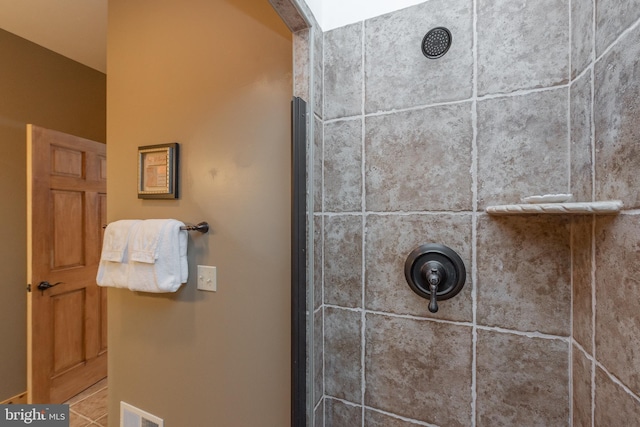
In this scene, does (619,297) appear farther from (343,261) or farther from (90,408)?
(90,408)

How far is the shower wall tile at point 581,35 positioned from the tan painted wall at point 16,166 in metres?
3.08

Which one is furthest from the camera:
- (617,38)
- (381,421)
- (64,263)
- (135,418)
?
(64,263)

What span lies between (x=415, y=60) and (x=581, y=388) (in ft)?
3.14

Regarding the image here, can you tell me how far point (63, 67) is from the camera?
2.25 metres

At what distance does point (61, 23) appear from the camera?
1.86 meters

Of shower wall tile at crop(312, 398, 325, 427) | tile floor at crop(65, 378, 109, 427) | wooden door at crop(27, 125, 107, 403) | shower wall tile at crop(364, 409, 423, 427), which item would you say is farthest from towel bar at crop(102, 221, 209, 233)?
tile floor at crop(65, 378, 109, 427)

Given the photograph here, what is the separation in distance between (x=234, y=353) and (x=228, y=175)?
0.79 meters

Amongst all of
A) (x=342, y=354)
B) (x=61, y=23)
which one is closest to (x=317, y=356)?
(x=342, y=354)

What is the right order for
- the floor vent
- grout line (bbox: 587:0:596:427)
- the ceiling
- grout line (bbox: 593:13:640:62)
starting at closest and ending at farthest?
grout line (bbox: 593:13:640:62)
grout line (bbox: 587:0:596:427)
the floor vent
the ceiling

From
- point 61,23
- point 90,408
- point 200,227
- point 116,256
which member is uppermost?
point 61,23

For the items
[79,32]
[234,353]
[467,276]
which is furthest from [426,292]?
[79,32]

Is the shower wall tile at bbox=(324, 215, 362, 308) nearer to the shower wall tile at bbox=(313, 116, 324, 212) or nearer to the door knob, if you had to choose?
the shower wall tile at bbox=(313, 116, 324, 212)

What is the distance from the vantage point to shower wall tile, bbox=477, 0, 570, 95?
693 mm

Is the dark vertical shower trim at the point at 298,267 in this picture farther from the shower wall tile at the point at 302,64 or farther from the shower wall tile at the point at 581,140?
the shower wall tile at the point at 581,140
